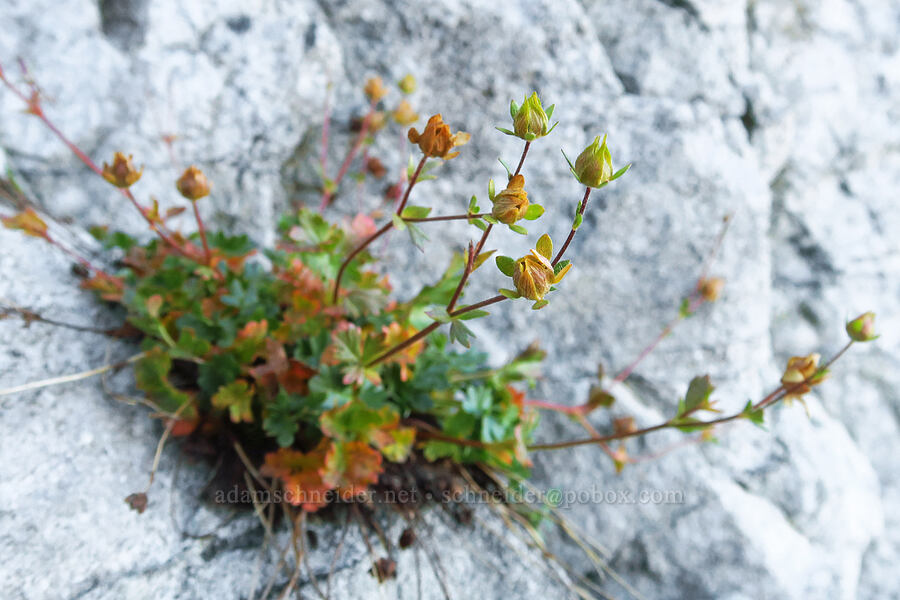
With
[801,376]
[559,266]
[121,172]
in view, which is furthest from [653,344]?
[121,172]

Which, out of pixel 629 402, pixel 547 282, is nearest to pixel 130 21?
pixel 547 282

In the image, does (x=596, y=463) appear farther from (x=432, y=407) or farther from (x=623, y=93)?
(x=623, y=93)

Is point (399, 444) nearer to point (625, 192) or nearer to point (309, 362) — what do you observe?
point (309, 362)

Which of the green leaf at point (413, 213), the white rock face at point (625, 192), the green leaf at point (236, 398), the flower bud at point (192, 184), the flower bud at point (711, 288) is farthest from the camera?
the flower bud at point (711, 288)

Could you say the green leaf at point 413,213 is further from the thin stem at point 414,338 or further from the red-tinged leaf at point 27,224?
the red-tinged leaf at point 27,224

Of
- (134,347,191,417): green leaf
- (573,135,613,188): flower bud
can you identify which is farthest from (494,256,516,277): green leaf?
(134,347,191,417): green leaf

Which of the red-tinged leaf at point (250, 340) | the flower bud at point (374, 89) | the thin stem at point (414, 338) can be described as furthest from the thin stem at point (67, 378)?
the flower bud at point (374, 89)

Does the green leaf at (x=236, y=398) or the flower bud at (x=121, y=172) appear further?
the green leaf at (x=236, y=398)
